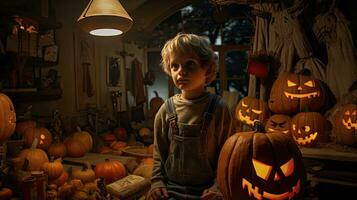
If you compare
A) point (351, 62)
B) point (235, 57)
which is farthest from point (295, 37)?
point (235, 57)

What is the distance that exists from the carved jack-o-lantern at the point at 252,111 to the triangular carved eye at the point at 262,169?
80.3 inches

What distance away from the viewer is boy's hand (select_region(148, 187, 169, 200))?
1.62m

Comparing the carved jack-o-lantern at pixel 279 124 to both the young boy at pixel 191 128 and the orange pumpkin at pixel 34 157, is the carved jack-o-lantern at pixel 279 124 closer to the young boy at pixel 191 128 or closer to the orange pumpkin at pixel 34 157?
the young boy at pixel 191 128

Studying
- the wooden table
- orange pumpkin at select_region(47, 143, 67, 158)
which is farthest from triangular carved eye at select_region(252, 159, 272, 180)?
orange pumpkin at select_region(47, 143, 67, 158)

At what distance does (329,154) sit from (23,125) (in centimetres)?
335

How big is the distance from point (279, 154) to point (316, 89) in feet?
6.37

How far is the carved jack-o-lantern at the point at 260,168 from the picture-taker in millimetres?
1653

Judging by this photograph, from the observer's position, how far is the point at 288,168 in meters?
1.69

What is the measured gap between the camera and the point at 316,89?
3324mm

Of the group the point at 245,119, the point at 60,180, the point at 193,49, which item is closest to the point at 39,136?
the point at 60,180

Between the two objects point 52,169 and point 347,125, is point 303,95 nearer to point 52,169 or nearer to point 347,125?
point 347,125

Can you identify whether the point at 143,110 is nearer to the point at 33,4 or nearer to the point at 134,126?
the point at 134,126

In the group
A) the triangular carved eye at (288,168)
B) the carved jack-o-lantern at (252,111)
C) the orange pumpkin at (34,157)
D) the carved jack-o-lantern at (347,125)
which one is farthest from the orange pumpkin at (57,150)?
the carved jack-o-lantern at (347,125)

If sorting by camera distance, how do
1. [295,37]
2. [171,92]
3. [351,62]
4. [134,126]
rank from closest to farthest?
[351,62] < [295,37] < [134,126] < [171,92]
